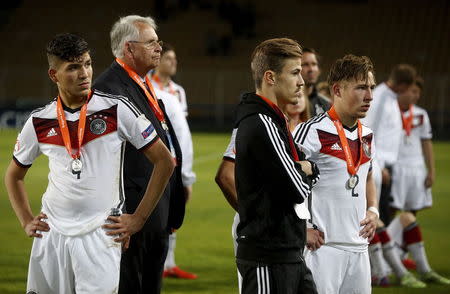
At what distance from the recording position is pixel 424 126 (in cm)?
832

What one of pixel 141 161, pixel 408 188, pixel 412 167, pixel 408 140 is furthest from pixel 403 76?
pixel 141 161

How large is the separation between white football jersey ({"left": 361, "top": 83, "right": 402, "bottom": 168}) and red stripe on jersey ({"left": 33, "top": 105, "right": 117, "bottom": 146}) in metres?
4.13

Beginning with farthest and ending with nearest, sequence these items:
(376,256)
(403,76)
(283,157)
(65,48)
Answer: (403,76) → (376,256) → (65,48) → (283,157)

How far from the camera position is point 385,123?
25.5ft

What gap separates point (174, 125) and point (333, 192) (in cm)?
255

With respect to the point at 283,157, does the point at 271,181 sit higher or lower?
lower

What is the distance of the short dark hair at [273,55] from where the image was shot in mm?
3961

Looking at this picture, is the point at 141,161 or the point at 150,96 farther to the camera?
the point at 150,96

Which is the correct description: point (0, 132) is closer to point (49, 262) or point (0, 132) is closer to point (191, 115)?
point (191, 115)

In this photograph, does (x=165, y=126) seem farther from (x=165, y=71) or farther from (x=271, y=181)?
(x=165, y=71)

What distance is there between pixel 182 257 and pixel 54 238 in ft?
16.1

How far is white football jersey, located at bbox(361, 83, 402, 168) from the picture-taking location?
774 centimetres

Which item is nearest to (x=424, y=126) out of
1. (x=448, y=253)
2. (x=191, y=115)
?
(x=448, y=253)

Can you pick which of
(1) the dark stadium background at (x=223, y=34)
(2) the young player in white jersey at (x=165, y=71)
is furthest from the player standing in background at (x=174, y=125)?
(1) the dark stadium background at (x=223, y=34)
